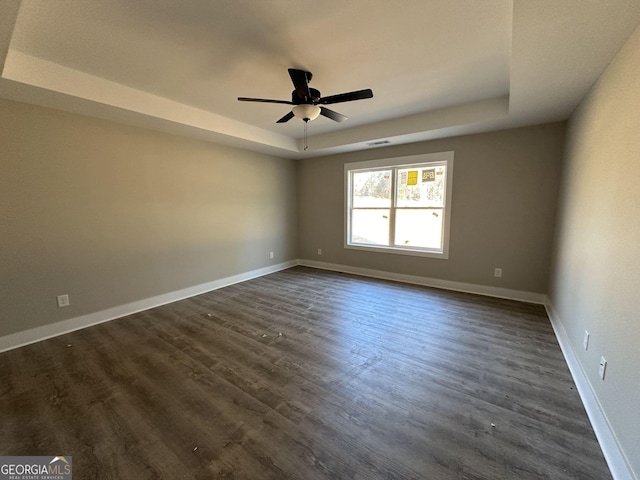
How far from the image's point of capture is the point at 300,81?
2.20 meters

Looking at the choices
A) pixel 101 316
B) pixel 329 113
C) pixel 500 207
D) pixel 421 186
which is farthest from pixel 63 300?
pixel 500 207

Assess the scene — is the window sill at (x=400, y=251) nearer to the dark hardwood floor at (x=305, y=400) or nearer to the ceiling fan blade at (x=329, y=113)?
the dark hardwood floor at (x=305, y=400)

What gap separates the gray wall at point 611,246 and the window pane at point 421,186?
1.78 meters

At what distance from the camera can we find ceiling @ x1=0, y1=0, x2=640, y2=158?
5.36ft

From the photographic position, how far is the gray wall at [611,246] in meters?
1.33

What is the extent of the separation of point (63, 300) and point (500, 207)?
5679mm

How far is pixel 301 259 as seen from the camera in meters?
6.12

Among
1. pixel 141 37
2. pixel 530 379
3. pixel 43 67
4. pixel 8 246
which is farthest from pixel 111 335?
pixel 530 379

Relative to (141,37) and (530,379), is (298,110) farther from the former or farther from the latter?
(530,379)

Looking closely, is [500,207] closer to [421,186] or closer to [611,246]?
[421,186]

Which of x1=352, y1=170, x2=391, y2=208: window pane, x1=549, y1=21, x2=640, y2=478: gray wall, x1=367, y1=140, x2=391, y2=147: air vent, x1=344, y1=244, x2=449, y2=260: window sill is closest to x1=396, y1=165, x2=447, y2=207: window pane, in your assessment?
x1=352, y1=170, x2=391, y2=208: window pane

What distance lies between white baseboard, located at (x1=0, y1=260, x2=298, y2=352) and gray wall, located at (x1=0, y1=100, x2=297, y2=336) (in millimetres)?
76

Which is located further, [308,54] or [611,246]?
[308,54]

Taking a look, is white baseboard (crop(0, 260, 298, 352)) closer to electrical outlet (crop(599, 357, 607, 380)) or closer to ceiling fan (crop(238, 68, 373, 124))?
ceiling fan (crop(238, 68, 373, 124))
